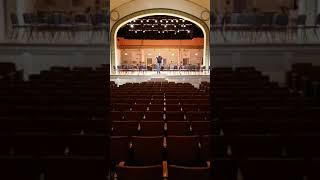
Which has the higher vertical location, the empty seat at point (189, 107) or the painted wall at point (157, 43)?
the painted wall at point (157, 43)

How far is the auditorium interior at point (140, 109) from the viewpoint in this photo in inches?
78.3

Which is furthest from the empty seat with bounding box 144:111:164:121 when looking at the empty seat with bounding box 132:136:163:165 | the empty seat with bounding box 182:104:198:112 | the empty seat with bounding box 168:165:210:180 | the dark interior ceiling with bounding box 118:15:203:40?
the dark interior ceiling with bounding box 118:15:203:40

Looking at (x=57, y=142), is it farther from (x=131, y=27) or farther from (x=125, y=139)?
(x=131, y=27)

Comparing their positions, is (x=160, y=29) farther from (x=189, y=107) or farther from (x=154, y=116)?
(x=154, y=116)

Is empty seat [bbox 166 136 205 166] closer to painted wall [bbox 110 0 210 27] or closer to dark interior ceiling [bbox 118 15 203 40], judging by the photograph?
painted wall [bbox 110 0 210 27]

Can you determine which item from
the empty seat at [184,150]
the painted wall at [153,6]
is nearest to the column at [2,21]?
the empty seat at [184,150]

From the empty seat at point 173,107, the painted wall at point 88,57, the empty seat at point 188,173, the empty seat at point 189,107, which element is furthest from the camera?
the empty seat at point 173,107

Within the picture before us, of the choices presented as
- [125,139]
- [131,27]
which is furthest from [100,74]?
[131,27]

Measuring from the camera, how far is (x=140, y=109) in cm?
539

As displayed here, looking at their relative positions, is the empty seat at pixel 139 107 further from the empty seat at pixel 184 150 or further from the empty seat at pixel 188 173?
the empty seat at pixel 188 173

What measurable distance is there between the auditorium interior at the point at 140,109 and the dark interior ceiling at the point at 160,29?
13667 millimetres

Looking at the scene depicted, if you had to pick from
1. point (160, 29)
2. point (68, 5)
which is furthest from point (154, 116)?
point (160, 29)

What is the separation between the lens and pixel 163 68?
60.9 feet

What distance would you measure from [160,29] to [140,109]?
1497cm
